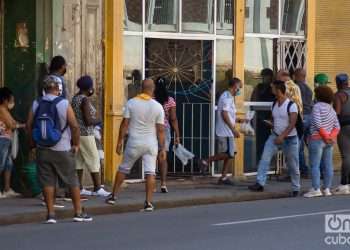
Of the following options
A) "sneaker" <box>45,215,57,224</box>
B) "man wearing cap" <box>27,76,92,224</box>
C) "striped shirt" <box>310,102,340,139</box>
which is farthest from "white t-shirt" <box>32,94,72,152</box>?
"striped shirt" <box>310,102,340,139</box>

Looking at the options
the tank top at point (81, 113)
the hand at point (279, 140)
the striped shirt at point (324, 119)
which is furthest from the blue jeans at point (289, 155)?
the tank top at point (81, 113)

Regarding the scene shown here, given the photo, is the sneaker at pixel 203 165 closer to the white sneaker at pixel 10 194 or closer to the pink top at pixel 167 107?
the pink top at pixel 167 107

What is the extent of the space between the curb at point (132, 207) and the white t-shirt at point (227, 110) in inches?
57.7

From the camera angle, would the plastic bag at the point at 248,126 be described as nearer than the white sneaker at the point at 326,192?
A: No

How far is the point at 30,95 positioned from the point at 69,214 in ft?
9.44

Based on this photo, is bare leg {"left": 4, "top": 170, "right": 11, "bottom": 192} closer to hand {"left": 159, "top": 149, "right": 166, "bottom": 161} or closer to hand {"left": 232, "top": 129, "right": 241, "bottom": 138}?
hand {"left": 159, "top": 149, "right": 166, "bottom": 161}

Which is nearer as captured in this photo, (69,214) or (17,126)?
(69,214)

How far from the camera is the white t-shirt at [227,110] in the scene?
59.5ft

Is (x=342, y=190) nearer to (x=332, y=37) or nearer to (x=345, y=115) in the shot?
(x=345, y=115)

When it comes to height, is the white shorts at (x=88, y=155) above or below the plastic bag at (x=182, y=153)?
above

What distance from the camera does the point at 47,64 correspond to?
54.6ft

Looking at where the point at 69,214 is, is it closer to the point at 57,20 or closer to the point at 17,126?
the point at 17,126

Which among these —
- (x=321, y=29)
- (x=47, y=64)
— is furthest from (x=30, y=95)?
(x=321, y=29)

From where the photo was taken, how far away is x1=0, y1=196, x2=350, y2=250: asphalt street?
11.5m
